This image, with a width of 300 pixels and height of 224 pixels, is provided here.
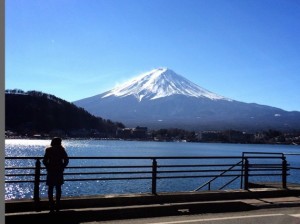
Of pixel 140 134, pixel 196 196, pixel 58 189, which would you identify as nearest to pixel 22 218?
pixel 58 189

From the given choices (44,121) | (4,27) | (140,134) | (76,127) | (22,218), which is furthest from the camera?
(140,134)

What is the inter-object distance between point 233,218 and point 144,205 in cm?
187

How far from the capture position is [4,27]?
3.15 metres

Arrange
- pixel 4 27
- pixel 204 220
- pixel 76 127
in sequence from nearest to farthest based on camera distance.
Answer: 1. pixel 4 27
2. pixel 204 220
3. pixel 76 127

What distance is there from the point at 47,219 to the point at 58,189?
0.72 m

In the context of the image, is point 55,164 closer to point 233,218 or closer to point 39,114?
point 233,218

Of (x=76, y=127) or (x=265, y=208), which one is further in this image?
(x=76, y=127)

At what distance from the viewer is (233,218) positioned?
27.8ft

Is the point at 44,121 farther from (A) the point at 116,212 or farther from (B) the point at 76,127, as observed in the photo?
(A) the point at 116,212

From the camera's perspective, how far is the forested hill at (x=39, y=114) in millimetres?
86438

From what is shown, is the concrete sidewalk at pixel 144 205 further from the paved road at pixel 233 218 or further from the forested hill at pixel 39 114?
the forested hill at pixel 39 114

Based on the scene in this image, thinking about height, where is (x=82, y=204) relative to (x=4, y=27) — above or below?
below

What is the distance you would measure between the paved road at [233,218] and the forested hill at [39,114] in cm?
7293

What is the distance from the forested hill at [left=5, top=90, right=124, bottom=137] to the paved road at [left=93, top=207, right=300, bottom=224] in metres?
72.9
